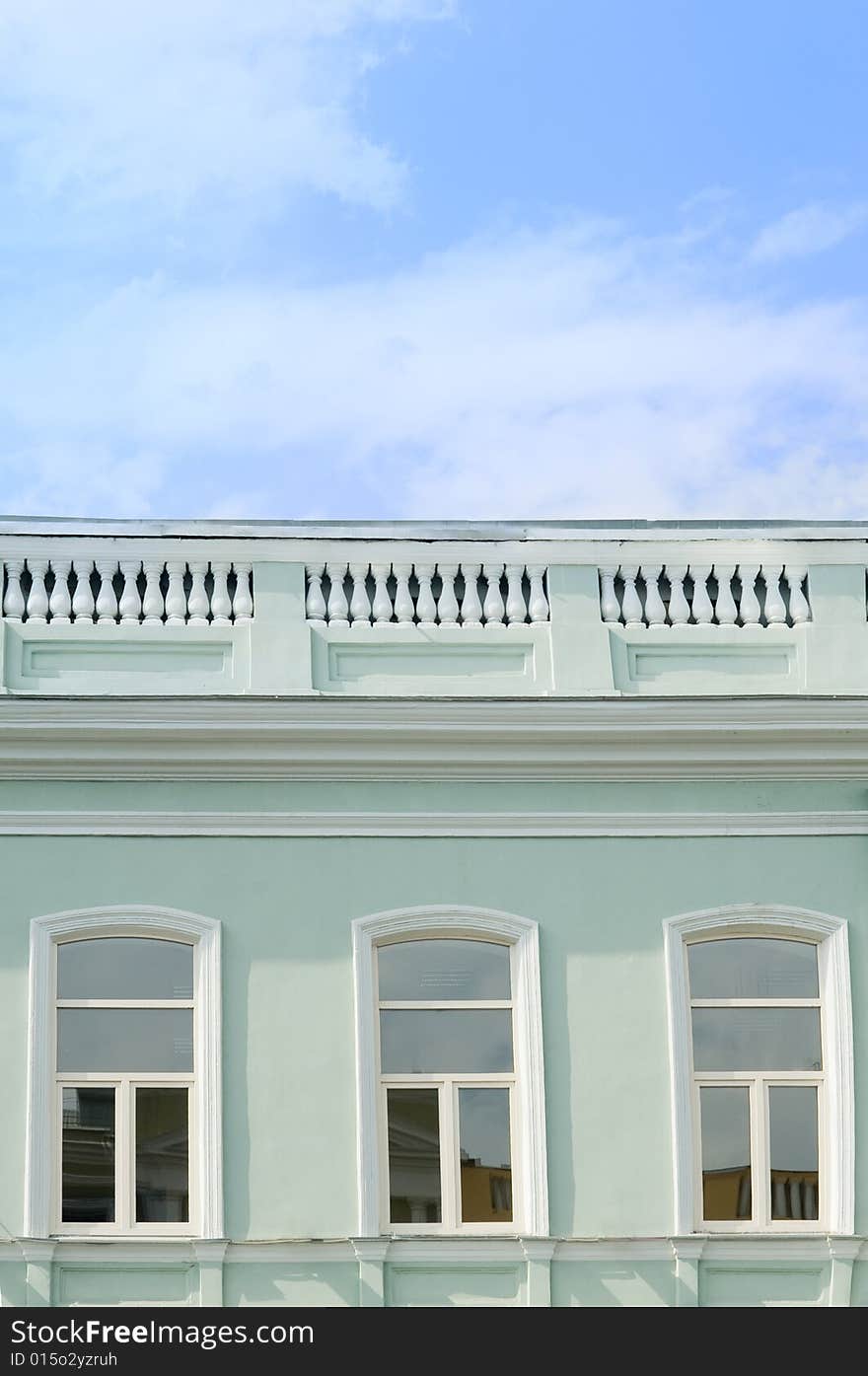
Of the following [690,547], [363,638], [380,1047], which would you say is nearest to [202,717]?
[363,638]

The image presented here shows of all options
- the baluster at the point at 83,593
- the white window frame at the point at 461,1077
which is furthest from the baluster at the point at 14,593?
the white window frame at the point at 461,1077

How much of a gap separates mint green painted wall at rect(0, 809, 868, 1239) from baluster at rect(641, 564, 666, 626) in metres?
1.50

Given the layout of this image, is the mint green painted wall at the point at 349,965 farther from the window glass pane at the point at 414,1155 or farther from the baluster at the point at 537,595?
the baluster at the point at 537,595

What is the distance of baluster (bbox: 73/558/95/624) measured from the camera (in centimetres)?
1455

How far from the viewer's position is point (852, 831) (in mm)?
14445

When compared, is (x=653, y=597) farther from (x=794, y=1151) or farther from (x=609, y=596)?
(x=794, y=1151)

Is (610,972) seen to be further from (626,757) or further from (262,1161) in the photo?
(262,1161)

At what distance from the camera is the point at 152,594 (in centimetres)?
1464

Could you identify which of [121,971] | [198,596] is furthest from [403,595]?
[121,971]

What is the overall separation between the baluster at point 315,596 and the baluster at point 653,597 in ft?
6.99

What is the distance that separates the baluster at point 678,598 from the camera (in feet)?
48.8

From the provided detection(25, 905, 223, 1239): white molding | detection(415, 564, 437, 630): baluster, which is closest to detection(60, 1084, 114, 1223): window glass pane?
detection(25, 905, 223, 1239): white molding

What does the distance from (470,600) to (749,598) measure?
1.84 meters
